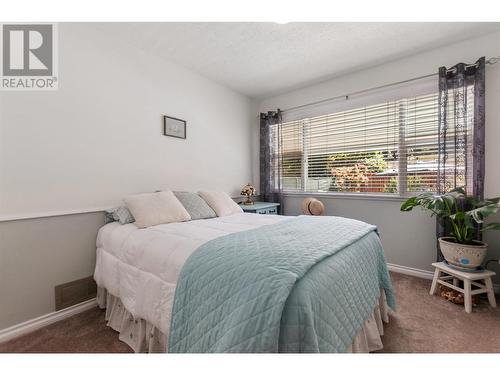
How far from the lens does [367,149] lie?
9.66 feet

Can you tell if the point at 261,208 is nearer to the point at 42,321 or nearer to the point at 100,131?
the point at 100,131

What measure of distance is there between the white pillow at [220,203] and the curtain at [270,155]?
3.68ft

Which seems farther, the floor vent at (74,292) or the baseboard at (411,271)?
the baseboard at (411,271)

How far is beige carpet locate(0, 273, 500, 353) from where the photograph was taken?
4.90ft

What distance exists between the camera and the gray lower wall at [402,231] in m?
2.50

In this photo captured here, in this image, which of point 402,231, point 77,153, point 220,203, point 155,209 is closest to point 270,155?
point 220,203

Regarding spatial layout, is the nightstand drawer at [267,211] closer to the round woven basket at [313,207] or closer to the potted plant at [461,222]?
the round woven basket at [313,207]

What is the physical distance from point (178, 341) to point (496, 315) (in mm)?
2421

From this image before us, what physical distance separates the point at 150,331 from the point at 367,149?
116 inches

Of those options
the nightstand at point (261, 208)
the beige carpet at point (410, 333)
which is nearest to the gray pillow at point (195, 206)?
the nightstand at point (261, 208)

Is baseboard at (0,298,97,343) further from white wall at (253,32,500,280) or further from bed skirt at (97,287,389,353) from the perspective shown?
white wall at (253,32,500,280)

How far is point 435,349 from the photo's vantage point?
4.81 feet
